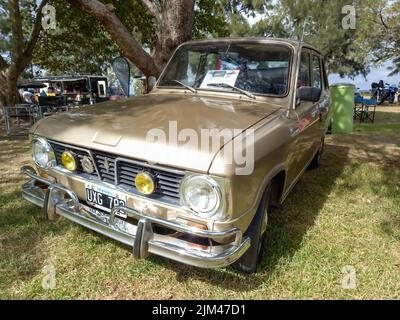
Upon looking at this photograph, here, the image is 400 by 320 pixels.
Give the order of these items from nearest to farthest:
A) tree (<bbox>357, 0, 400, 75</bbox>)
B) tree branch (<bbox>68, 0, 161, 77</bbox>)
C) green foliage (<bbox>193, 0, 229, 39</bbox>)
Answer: tree branch (<bbox>68, 0, 161, 77</bbox>) → green foliage (<bbox>193, 0, 229, 39</bbox>) → tree (<bbox>357, 0, 400, 75</bbox>)

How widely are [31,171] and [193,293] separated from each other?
1.74 m

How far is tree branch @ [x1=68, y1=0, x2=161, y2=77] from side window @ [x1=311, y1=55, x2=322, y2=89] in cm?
294

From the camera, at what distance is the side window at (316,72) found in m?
3.96

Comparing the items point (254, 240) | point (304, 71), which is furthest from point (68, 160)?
point (304, 71)

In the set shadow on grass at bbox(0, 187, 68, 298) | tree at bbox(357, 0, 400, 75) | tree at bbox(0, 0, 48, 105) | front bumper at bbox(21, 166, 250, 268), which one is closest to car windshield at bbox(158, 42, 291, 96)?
front bumper at bbox(21, 166, 250, 268)

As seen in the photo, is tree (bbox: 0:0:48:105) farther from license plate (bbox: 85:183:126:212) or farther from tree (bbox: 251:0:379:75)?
tree (bbox: 251:0:379:75)

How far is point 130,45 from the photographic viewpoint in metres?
5.63

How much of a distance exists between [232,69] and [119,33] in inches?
125

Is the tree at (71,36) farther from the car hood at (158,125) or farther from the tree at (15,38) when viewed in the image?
the car hood at (158,125)

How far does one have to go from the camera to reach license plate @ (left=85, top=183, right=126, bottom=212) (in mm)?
2213

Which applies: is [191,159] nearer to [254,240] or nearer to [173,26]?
[254,240]

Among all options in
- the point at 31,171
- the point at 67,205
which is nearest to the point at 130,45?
the point at 31,171

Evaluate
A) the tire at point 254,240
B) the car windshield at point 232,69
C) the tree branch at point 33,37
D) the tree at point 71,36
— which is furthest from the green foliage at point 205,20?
the tire at point 254,240

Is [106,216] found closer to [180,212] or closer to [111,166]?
[111,166]
